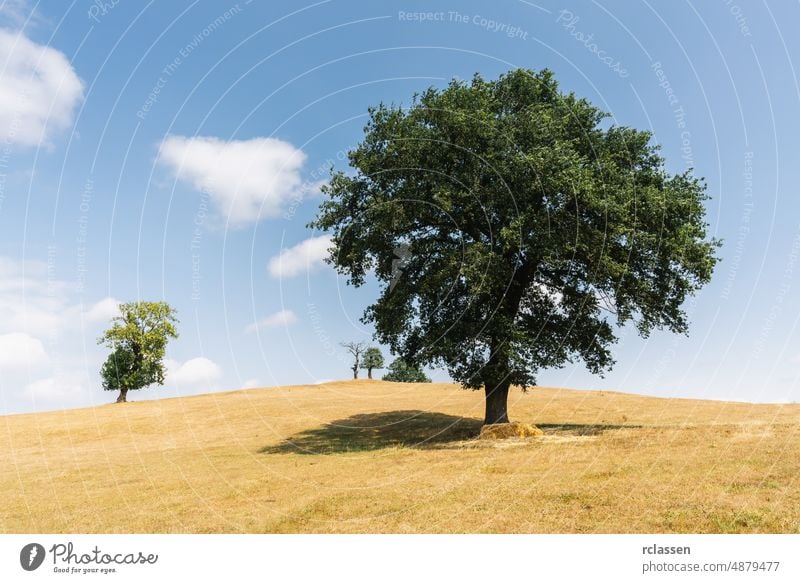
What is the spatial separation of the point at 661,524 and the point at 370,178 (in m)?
25.4

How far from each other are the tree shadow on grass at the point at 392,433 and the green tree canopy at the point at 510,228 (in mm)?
3724

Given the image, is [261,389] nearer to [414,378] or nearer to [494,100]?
[494,100]

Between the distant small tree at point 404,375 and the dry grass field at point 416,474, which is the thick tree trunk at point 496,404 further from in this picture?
the distant small tree at point 404,375

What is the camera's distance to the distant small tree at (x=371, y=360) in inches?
4281

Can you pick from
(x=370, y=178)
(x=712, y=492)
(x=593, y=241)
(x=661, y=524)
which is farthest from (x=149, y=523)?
(x=593, y=241)

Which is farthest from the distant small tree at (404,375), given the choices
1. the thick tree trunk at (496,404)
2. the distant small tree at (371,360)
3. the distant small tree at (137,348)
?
the thick tree trunk at (496,404)

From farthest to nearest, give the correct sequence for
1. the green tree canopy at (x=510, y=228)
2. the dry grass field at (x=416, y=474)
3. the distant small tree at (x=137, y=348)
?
the distant small tree at (x=137, y=348) < the green tree canopy at (x=510, y=228) < the dry grass field at (x=416, y=474)

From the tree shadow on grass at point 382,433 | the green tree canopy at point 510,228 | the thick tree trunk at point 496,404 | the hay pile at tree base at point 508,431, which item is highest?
the green tree canopy at point 510,228

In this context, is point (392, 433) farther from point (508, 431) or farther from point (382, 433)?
point (508, 431)

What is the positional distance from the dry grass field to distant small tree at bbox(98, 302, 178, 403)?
33131mm

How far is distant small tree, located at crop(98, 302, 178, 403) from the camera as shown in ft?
260

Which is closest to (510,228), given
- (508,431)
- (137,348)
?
(508,431)

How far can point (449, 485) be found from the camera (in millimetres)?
18062

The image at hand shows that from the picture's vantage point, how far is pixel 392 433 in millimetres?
36688
